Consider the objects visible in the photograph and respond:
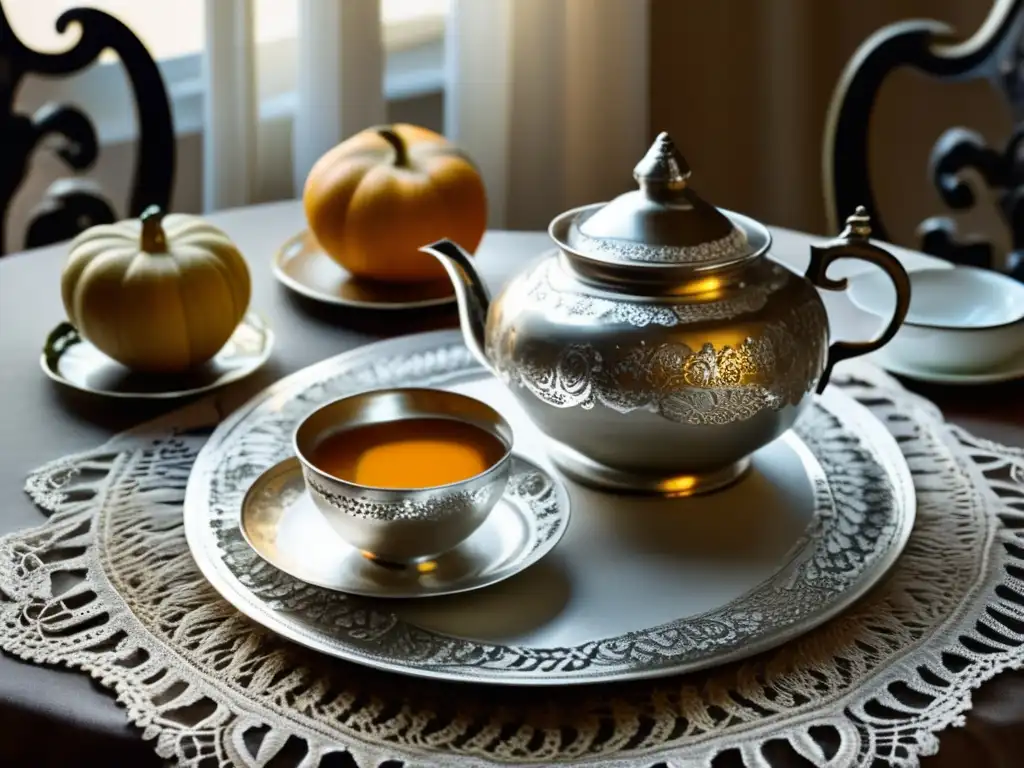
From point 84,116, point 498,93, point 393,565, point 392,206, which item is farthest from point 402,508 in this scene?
point 498,93

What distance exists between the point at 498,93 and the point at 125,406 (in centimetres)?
89

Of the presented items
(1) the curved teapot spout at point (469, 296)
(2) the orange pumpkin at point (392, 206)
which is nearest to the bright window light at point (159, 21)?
(2) the orange pumpkin at point (392, 206)

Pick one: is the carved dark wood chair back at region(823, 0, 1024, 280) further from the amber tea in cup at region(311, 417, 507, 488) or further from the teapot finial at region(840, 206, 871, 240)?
the amber tea in cup at region(311, 417, 507, 488)

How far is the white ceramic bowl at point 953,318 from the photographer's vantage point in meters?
0.89

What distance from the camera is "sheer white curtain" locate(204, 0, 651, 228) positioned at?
4.98 feet

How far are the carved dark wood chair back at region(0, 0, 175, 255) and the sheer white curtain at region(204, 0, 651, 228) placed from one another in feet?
0.66

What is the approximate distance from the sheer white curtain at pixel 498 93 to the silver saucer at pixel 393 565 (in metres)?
0.88

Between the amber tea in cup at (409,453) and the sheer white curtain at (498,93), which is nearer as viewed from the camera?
the amber tea in cup at (409,453)

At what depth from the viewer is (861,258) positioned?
728mm

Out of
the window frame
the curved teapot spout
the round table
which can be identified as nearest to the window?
the window frame

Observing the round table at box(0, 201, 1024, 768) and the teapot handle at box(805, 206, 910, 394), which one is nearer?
the round table at box(0, 201, 1024, 768)

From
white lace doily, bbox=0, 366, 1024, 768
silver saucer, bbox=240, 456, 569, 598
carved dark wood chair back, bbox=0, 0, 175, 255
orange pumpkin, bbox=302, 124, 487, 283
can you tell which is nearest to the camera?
white lace doily, bbox=0, 366, 1024, 768

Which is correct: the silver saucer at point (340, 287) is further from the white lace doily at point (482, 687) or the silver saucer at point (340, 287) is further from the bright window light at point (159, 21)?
the bright window light at point (159, 21)

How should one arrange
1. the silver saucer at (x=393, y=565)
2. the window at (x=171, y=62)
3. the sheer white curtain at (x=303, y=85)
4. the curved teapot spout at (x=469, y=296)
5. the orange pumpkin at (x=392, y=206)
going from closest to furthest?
the silver saucer at (x=393, y=565), the curved teapot spout at (x=469, y=296), the orange pumpkin at (x=392, y=206), the sheer white curtain at (x=303, y=85), the window at (x=171, y=62)
